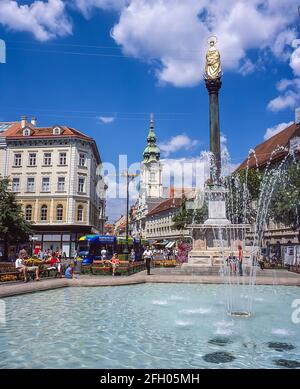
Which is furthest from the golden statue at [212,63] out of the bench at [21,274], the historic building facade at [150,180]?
the historic building facade at [150,180]

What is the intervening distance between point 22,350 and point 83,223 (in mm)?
44862

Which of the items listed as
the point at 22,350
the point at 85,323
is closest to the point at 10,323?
the point at 85,323

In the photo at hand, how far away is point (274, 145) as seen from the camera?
6303 centimetres

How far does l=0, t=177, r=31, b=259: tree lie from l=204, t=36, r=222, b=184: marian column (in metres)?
18.7

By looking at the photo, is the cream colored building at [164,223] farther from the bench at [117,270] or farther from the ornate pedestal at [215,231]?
the bench at [117,270]

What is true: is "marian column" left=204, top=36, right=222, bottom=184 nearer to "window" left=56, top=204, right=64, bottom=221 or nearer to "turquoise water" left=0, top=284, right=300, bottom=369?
"turquoise water" left=0, top=284, right=300, bottom=369

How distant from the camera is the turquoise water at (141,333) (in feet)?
21.5

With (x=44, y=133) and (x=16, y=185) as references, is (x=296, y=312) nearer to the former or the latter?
(x=16, y=185)

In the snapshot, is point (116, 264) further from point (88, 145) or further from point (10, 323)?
point (88, 145)

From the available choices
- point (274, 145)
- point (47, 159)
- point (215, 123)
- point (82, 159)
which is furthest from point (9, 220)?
point (274, 145)

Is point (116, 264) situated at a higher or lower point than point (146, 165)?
lower

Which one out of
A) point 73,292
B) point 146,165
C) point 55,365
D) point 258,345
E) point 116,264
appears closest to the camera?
point 55,365

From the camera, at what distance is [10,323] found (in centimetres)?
938

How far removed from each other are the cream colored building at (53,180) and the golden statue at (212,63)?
25673 mm
